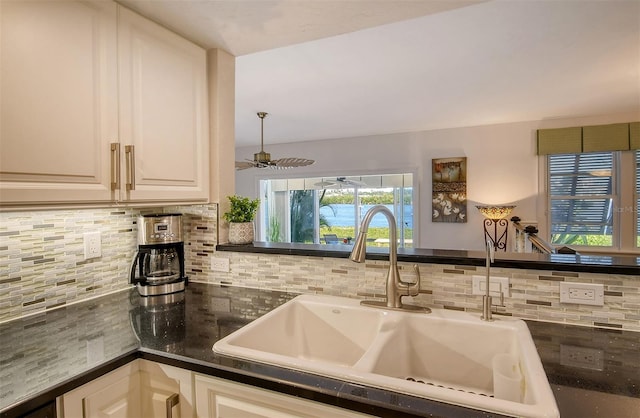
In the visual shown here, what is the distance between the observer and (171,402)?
990 millimetres

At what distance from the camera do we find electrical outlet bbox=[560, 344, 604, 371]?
2.99ft

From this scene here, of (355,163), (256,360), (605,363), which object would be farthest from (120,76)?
(355,163)

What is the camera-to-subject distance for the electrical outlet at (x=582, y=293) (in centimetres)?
115

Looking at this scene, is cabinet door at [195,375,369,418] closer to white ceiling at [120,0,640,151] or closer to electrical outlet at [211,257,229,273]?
electrical outlet at [211,257,229,273]

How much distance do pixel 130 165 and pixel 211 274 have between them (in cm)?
72

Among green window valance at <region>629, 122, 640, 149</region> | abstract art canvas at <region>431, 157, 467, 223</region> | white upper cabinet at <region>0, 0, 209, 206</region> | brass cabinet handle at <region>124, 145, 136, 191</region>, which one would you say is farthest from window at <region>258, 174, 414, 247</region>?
brass cabinet handle at <region>124, 145, 136, 191</region>

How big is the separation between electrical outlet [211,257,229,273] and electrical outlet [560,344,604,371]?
1.40m

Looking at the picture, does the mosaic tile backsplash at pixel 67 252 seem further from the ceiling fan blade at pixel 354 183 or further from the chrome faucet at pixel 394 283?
the ceiling fan blade at pixel 354 183

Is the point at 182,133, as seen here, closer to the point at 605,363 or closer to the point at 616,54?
the point at 605,363

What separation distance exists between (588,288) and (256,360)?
113 centimetres

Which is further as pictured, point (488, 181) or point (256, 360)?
point (488, 181)

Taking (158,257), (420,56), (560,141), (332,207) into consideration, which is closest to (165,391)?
(158,257)

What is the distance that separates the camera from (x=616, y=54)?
7.91ft

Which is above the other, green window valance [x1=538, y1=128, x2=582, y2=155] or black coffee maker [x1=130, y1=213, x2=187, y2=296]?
green window valance [x1=538, y1=128, x2=582, y2=155]
